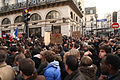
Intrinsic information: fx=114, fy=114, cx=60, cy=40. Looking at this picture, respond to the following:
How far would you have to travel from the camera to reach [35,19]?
24.7 m

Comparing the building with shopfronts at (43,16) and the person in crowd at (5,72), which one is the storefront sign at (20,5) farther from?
the person in crowd at (5,72)

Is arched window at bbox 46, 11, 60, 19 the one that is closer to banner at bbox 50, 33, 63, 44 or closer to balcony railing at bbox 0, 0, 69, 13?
balcony railing at bbox 0, 0, 69, 13

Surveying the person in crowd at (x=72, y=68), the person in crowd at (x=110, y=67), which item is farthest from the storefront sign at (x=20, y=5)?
the person in crowd at (x=110, y=67)

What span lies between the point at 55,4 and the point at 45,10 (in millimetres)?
2515

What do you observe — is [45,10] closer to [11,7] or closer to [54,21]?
[54,21]

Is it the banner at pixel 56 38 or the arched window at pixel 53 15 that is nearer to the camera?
the banner at pixel 56 38

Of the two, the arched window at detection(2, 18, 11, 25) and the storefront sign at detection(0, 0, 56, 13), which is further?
the arched window at detection(2, 18, 11, 25)

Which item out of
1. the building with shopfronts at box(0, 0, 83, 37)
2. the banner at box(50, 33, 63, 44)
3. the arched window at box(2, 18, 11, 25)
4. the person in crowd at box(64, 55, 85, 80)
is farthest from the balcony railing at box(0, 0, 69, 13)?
the person in crowd at box(64, 55, 85, 80)

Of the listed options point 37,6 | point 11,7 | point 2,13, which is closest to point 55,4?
point 37,6

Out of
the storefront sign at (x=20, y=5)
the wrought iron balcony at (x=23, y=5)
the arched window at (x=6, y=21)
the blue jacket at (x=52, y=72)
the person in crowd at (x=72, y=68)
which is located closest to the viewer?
the person in crowd at (x=72, y=68)

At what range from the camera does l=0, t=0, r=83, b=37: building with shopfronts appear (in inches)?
880

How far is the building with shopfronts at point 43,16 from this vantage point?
73.3 ft

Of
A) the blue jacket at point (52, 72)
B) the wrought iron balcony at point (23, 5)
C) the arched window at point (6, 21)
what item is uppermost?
the wrought iron balcony at point (23, 5)

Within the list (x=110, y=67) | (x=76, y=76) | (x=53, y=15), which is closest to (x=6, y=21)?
(x=53, y=15)
